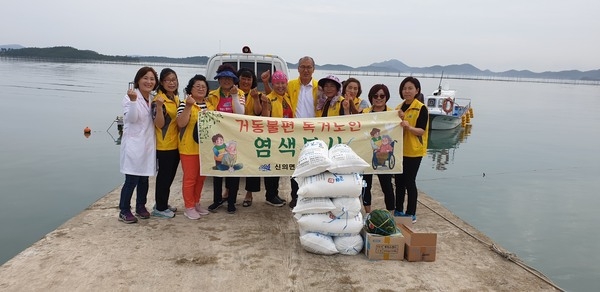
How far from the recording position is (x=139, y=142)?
14.8ft

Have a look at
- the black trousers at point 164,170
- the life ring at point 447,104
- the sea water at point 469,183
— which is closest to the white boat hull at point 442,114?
the life ring at point 447,104

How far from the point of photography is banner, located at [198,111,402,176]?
194 inches

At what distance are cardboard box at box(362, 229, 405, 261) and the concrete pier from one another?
8 centimetres

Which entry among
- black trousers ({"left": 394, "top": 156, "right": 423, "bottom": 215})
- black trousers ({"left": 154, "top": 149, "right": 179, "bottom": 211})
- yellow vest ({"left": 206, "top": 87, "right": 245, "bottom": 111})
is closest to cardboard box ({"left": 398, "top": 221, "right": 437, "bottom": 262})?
black trousers ({"left": 394, "top": 156, "right": 423, "bottom": 215})

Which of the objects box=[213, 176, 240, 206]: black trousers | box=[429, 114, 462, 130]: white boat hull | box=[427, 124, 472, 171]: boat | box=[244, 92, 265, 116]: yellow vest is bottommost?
box=[427, 124, 472, 171]: boat

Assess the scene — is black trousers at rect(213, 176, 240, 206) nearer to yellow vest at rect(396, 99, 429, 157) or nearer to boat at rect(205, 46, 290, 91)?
yellow vest at rect(396, 99, 429, 157)

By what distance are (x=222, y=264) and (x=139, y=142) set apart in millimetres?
1770

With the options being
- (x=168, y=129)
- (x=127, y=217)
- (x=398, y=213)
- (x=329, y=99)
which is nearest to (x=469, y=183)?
(x=398, y=213)

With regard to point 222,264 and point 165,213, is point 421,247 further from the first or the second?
point 165,213

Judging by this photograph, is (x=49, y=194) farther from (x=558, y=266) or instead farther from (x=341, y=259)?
(x=558, y=266)

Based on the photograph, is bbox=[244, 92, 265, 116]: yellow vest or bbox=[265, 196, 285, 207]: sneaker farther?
bbox=[265, 196, 285, 207]: sneaker

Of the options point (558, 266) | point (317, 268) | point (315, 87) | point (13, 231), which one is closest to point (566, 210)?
point (558, 266)

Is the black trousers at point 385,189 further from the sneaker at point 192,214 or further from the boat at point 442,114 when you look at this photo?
the boat at point 442,114

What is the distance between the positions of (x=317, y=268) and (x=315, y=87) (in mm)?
2526
